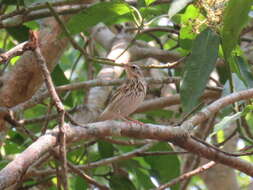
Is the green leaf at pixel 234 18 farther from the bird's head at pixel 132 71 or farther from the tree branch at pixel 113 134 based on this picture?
the bird's head at pixel 132 71

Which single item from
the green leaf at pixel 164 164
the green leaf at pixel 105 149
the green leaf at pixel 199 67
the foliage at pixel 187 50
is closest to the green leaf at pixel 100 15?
the foliage at pixel 187 50

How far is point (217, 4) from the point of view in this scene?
11.1ft

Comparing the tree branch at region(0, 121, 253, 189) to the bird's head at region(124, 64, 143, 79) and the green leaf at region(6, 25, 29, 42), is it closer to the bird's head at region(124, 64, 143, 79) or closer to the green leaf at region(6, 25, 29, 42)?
the green leaf at region(6, 25, 29, 42)

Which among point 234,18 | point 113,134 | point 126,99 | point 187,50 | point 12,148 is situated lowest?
point 12,148

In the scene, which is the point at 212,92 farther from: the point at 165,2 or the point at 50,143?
the point at 50,143

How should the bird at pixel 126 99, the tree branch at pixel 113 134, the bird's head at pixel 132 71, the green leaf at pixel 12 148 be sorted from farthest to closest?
the bird's head at pixel 132 71 → the bird at pixel 126 99 → the green leaf at pixel 12 148 → the tree branch at pixel 113 134

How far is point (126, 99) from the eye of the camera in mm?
5207

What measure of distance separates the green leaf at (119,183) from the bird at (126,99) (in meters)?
0.61

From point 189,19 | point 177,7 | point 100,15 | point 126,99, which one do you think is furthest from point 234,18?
point 126,99

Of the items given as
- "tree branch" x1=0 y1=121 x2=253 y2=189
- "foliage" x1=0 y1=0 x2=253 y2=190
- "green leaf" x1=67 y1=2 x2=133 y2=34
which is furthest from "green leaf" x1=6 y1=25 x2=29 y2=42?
"tree branch" x1=0 y1=121 x2=253 y2=189

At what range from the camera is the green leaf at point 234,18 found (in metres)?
3.02

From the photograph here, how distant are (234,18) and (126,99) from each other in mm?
Result: 2281

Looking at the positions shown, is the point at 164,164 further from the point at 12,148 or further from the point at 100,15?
the point at 100,15

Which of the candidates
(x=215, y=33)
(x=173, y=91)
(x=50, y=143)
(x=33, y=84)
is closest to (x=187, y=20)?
(x=215, y=33)
